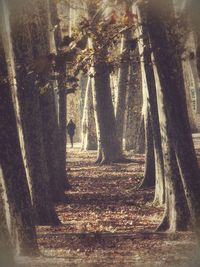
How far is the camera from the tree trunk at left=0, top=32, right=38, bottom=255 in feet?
30.0

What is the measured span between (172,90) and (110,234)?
368 centimetres

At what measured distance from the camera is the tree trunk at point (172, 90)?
9.59 meters

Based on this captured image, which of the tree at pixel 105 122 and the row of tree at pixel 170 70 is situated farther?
the tree at pixel 105 122

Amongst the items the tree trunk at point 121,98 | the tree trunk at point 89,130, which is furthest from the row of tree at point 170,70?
the tree trunk at point 89,130

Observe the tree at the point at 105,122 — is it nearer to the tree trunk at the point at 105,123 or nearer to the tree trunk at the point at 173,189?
the tree trunk at the point at 105,123

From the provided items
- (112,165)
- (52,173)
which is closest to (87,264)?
(52,173)

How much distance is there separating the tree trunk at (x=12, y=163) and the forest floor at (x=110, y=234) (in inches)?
27.5

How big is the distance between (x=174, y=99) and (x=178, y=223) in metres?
2.74

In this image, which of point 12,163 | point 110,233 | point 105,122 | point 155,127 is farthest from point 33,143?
point 105,122

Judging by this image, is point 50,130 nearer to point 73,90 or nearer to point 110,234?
point 110,234

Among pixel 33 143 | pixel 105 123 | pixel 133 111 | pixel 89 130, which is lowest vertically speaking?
pixel 33 143

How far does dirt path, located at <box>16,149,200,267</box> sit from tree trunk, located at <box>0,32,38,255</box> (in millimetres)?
762

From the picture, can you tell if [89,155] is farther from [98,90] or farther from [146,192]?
[146,192]

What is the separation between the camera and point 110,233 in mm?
12156
